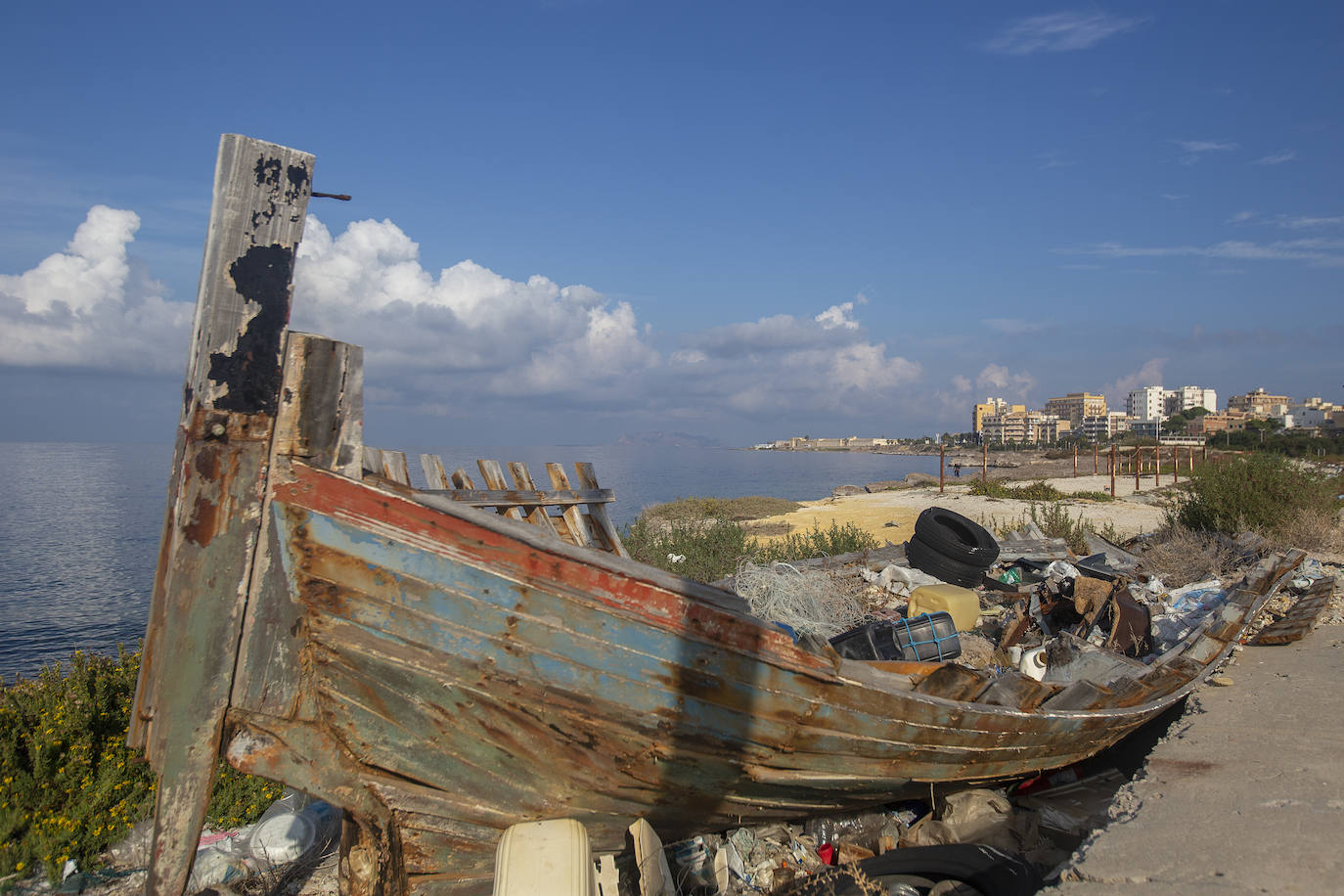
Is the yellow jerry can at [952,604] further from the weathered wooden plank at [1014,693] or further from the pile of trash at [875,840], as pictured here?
the weathered wooden plank at [1014,693]

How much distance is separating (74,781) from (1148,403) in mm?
218735

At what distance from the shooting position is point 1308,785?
338cm

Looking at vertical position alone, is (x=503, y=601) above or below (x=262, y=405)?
below

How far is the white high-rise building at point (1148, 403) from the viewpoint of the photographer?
607 feet

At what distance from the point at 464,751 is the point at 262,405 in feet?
5.00

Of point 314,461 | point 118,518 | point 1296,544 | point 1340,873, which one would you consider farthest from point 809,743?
point 118,518

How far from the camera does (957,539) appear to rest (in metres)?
8.04

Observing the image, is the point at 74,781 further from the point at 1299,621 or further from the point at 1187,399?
the point at 1187,399

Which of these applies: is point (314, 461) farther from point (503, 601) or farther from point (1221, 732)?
point (1221, 732)

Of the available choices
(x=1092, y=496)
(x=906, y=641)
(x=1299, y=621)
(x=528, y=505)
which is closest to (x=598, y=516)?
(x=528, y=505)

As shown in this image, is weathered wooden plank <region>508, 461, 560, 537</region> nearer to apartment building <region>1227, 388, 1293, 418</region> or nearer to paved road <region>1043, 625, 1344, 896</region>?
paved road <region>1043, 625, 1344, 896</region>

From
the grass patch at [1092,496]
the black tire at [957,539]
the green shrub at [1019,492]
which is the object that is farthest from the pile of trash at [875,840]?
the grass patch at [1092,496]

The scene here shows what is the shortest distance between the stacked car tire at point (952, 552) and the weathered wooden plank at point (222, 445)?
6871 mm

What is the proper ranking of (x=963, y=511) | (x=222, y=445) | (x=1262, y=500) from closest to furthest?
(x=222, y=445) → (x=1262, y=500) → (x=963, y=511)
